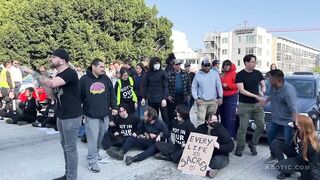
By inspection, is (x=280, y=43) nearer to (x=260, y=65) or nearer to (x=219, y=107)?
(x=260, y=65)

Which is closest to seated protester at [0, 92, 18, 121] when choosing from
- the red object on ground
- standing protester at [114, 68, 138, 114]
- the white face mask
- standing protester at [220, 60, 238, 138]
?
the red object on ground

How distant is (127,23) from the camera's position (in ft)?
124

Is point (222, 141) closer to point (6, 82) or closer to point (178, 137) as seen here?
point (178, 137)

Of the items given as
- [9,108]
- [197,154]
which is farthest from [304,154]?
[9,108]

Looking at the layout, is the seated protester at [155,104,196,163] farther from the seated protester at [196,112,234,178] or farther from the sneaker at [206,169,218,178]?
the sneaker at [206,169,218,178]

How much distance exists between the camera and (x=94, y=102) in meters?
6.02

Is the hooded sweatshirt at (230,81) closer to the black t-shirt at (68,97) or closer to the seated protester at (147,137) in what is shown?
the seated protester at (147,137)

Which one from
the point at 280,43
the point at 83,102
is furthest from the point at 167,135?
the point at 280,43

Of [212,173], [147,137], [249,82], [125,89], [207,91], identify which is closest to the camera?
[212,173]

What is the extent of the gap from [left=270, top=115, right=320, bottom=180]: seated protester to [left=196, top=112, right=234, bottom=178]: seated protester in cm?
85

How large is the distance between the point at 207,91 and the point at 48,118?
4.64 meters

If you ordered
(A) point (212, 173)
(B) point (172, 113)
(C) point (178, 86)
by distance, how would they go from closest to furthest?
(A) point (212, 173) < (C) point (178, 86) < (B) point (172, 113)

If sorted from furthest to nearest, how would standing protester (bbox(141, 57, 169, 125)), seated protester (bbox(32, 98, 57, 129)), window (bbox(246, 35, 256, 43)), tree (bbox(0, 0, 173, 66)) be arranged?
window (bbox(246, 35, 256, 43)), tree (bbox(0, 0, 173, 66)), seated protester (bbox(32, 98, 57, 129)), standing protester (bbox(141, 57, 169, 125))

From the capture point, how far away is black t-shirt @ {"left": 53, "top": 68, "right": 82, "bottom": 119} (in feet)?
16.3
